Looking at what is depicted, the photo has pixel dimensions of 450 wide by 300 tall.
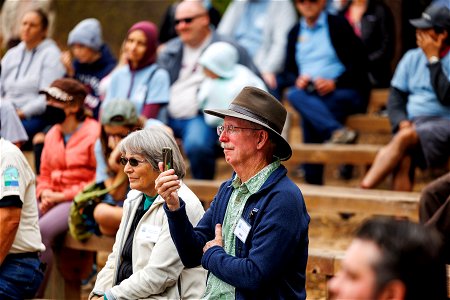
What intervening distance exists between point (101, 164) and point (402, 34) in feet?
15.1

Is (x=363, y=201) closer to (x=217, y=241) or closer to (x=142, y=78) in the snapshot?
(x=142, y=78)

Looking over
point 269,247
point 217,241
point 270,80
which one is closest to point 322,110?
point 270,80

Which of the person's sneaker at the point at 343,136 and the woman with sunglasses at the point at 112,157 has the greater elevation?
the woman with sunglasses at the point at 112,157

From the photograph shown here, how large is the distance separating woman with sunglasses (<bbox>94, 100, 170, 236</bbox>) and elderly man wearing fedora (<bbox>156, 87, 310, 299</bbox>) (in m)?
1.67

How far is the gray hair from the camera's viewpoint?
417 cm

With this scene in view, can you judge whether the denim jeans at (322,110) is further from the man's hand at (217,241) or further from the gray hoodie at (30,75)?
the man's hand at (217,241)

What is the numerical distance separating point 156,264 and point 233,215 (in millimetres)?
502

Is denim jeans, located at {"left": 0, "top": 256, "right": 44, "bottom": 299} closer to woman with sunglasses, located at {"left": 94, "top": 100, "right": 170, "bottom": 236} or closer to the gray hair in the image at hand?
woman with sunglasses, located at {"left": 94, "top": 100, "right": 170, "bottom": 236}

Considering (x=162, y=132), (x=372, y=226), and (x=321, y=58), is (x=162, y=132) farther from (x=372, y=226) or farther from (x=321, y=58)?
(x=321, y=58)

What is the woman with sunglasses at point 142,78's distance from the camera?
6.77m

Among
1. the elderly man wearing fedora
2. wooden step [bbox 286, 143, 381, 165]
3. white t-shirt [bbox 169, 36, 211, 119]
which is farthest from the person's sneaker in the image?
the elderly man wearing fedora

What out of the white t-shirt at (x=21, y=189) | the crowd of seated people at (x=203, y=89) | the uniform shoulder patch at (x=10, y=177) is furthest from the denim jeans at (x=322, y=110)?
the uniform shoulder patch at (x=10, y=177)

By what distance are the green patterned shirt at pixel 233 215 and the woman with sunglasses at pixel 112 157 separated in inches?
69.3

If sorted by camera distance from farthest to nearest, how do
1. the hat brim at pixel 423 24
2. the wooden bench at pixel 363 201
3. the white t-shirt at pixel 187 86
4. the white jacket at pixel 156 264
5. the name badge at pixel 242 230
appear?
the white t-shirt at pixel 187 86
the hat brim at pixel 423 24
the wooden bench at pixel 363 201
the white jacket at pixel 156 264
the name badge at pixel 242 230
